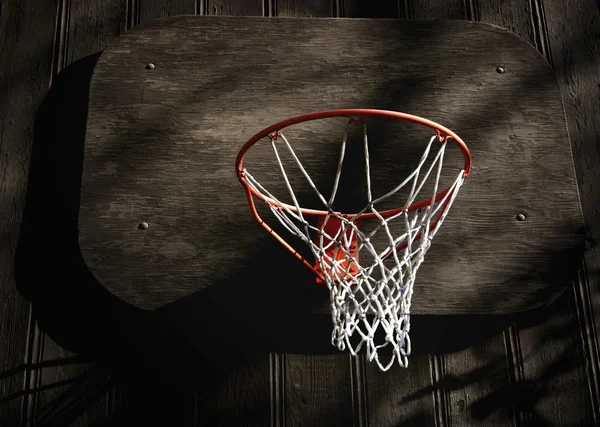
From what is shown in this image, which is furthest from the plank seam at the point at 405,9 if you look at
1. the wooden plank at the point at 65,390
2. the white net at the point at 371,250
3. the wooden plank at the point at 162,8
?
the wooden plank at the point at 65,390

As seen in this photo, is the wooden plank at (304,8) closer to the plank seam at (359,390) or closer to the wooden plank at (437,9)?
the wooden plank at (437,9)

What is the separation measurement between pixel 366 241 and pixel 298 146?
1.55 ft

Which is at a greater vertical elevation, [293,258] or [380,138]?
[380,138]

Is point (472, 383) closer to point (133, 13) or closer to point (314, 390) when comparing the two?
point (314, 390)

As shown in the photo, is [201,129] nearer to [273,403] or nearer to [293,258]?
[293,258]

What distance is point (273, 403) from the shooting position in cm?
202

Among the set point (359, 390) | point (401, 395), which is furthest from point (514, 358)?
point (359, 390)

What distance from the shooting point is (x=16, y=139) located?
226 cm

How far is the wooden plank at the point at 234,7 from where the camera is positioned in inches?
93.4

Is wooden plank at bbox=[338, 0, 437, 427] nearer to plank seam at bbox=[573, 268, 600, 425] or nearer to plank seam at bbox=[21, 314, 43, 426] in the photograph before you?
plank seam at bbox=[573, 268, 600, 425]

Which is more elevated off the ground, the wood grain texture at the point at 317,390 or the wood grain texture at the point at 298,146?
the wood grain texture at the point at 298,146

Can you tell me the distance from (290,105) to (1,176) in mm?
1051

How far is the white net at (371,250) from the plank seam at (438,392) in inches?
11.4

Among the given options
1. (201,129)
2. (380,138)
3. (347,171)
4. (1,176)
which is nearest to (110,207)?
(201,129)
